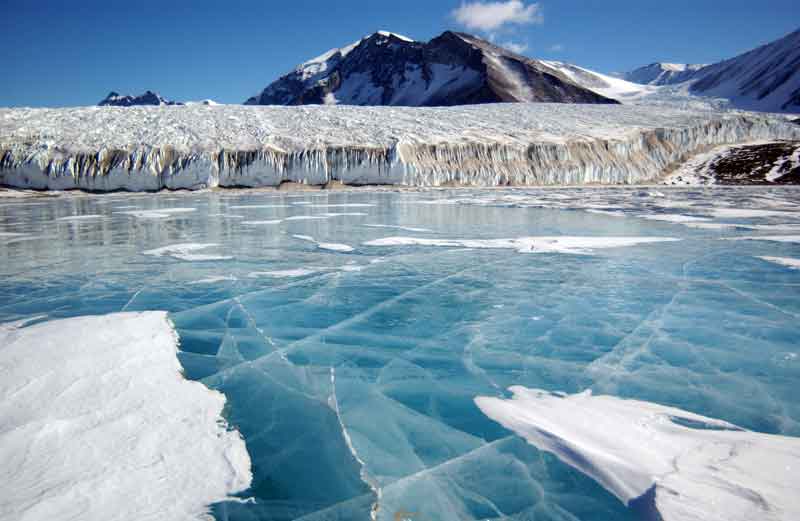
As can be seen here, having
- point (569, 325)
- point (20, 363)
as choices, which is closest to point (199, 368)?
point (20, 363)

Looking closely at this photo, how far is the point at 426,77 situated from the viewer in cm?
10225

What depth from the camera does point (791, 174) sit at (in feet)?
85.6

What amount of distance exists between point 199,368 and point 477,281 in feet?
11.2

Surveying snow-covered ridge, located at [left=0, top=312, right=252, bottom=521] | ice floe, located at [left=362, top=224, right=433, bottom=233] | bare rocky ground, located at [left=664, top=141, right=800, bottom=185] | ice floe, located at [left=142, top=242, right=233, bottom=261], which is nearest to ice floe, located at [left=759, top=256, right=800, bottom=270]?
ice floe, located at [left=362, top=224, right=433, bottom=233]

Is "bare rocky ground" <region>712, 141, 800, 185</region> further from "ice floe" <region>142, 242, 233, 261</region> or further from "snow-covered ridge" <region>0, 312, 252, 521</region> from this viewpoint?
"snow-covered ridge" <region>0, 312, 252, 521</region>

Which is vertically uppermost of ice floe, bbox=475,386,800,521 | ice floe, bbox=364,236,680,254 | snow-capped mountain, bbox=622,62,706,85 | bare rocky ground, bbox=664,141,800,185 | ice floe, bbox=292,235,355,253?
snow-capped mountain, bbox=622,62,706,85

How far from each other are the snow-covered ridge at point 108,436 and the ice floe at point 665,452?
1.58 meters

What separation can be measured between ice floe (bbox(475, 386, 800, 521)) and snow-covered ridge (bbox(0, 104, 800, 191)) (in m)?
24.8

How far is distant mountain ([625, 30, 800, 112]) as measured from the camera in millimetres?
67750

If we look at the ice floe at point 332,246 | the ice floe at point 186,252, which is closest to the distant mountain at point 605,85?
the ice floe at point 332,246

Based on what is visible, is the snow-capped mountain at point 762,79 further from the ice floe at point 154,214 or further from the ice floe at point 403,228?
the ice floe at point 154,214

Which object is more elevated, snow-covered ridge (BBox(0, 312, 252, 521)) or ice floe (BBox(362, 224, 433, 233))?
ice floe (BBox(362, 224, 433, 233))

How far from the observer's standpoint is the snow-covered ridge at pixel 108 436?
1967 millimetres

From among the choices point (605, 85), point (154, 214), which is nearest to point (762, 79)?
point (605, 85)
